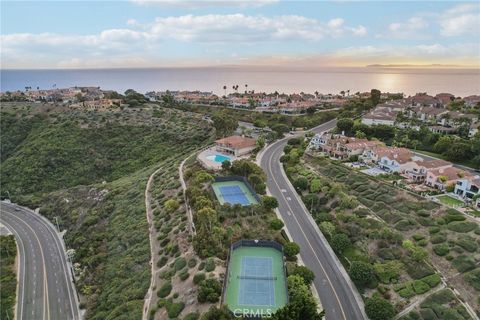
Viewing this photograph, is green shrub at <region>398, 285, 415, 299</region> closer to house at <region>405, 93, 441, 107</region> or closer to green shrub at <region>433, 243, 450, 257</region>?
green shrub at <region>433, 243, 450, 257</region>

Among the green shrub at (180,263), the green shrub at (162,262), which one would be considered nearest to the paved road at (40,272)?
the green shrub at (162,262)

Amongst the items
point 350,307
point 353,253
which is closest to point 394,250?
point 353,253

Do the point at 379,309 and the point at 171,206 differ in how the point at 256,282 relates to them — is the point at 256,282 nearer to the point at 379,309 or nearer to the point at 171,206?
the point at 379,309

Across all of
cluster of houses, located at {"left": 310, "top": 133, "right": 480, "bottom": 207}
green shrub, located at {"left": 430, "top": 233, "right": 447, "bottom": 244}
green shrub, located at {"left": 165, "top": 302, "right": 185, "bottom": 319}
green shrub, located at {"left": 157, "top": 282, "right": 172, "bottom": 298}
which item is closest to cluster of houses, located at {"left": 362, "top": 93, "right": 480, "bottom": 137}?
cluster of houses, located at {"left": 310, "top": 133, "right": 480, "bottom": 207}

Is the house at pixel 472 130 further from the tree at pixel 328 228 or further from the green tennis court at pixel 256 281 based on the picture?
the green tennis court at pixel 256 281

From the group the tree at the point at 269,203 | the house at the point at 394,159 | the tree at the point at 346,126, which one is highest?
the tree at the point at 346,126

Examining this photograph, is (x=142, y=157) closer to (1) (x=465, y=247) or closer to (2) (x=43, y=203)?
(2) (x=43, y=203)
